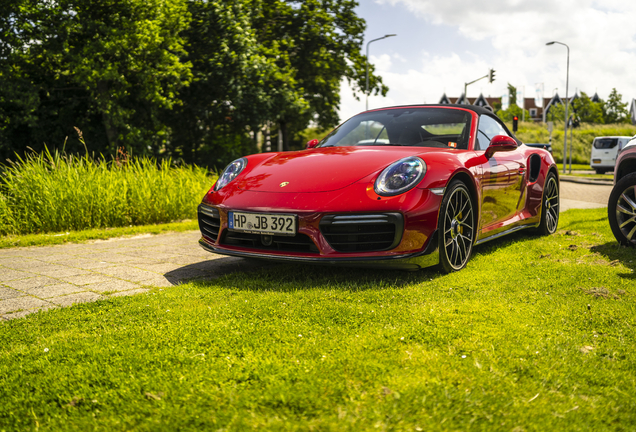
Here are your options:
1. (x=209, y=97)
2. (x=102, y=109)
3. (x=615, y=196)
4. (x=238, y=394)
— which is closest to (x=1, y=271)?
(x=238, y=394)

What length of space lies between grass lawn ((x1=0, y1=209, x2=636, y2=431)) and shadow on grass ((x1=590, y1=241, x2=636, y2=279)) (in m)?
0.66

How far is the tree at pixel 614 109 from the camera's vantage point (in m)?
73.8

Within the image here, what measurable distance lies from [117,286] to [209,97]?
713 inches

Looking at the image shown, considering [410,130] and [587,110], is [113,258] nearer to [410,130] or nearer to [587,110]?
[410,130]

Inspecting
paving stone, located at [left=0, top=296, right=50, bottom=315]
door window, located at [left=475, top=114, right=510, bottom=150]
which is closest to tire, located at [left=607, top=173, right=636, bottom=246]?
door window, located at [left=475, top=114, right=510, bottom=150]

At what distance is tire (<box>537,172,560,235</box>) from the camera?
20.4ft

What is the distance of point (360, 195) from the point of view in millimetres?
3803

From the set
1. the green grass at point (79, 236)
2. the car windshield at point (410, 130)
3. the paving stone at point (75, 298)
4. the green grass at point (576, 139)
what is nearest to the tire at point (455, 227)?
the car windshield at point (410, 130)

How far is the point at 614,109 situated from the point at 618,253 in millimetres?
80627

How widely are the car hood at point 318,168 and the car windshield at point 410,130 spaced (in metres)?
0.42

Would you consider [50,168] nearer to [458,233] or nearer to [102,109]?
[458,233]

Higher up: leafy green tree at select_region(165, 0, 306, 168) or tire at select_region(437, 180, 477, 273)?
leafy green tree at select_region(165, 0, 306, 168)

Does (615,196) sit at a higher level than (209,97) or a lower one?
lower

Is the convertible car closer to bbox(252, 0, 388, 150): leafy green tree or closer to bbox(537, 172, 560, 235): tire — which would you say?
bbox(537, 172, 560, 235): tire
